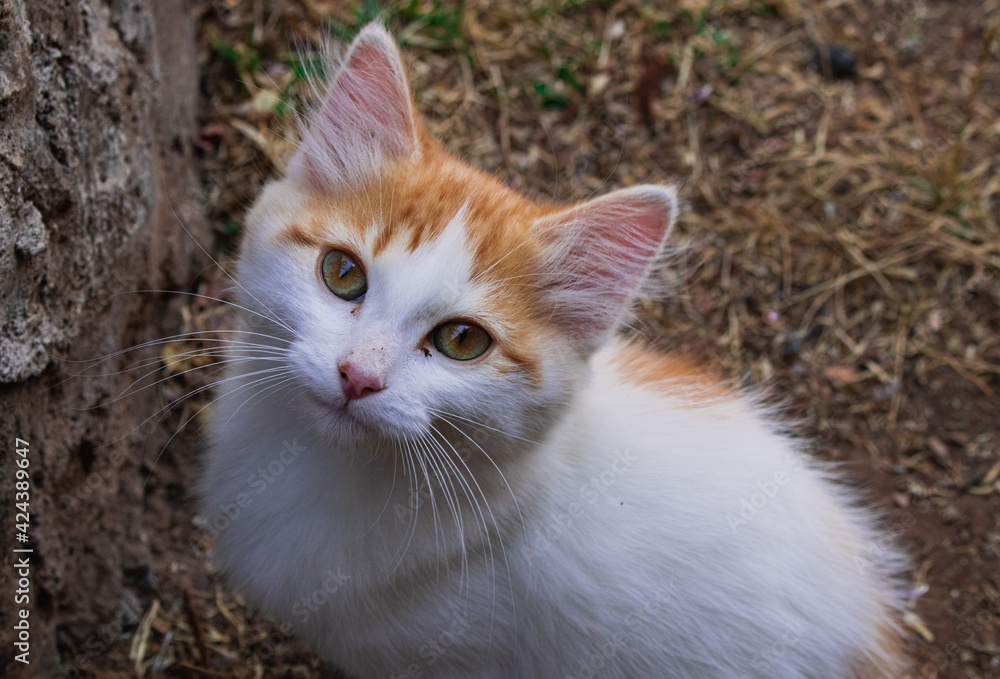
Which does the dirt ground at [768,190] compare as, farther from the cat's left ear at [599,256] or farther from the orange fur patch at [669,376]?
the cat's left ear at [599,256]

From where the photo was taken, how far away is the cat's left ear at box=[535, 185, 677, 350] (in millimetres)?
1604

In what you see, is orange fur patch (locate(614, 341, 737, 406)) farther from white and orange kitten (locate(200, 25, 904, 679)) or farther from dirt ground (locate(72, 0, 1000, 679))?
dirt ground (locate(72, 0, 1000, 679))

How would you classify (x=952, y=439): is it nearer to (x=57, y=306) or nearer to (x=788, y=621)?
(x=788, y=621)

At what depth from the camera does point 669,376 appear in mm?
2104

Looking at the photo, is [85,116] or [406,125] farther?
[85,116]

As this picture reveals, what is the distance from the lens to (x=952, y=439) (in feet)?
9.23

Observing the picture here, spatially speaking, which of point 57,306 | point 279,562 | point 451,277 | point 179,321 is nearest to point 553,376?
point 451,277

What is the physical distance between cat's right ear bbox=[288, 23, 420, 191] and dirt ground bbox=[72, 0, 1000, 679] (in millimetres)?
909

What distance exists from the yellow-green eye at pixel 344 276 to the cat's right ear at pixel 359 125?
22cm

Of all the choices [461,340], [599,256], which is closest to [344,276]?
[461,340]

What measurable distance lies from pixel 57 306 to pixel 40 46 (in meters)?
0.59

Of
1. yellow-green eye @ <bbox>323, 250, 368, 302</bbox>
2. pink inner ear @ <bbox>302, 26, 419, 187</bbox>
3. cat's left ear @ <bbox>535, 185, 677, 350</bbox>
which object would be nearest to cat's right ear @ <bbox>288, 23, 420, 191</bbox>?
pink inner ear @ <bbox>302, 26, 419, 187</bbox>

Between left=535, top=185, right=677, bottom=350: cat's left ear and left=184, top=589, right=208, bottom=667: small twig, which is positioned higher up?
left=535, top=185, right=677, bottom=350: cat's left ear

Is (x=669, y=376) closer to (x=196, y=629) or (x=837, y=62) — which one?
(x=196, y=629)
